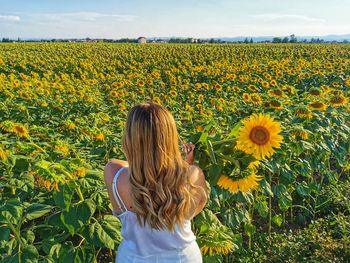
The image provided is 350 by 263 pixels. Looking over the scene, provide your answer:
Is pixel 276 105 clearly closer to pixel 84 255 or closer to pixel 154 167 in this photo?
pixel 154 167

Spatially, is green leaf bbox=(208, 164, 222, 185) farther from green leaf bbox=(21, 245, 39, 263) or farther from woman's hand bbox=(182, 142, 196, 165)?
green leaf bbox=(21, 245, 39, 263)

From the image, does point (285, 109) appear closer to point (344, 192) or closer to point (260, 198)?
point (260, 198)

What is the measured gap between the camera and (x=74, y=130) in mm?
4418

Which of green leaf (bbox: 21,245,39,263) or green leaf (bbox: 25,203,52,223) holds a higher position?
green leaf (bbox: 25,203,52,223)

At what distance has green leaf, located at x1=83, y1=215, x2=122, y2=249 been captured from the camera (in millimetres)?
1876

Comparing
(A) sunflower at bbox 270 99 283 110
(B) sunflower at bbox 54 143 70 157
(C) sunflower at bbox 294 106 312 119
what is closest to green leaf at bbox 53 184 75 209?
(B) sunflower at bbox 54 143 70 157

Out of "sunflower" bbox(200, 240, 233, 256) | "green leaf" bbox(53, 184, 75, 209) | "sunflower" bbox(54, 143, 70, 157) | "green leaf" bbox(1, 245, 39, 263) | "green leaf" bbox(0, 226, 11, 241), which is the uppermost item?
"green leaf" bbox(53, 184, 75, 209)

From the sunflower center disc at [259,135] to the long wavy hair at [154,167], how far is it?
0.37 meters

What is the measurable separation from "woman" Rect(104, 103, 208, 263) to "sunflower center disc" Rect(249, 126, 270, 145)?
0.30 metres

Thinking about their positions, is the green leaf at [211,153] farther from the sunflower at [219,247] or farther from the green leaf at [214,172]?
the sunflower at [219,247]

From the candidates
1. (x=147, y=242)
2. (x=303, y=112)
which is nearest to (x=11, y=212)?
(x=147, y=242)

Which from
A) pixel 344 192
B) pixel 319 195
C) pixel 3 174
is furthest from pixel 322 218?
pixel 3 174

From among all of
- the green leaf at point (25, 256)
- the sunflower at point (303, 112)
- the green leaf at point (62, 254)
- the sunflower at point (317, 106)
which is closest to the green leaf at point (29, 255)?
the green leaf at point (25, 256)

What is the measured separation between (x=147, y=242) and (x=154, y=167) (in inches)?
14.4
